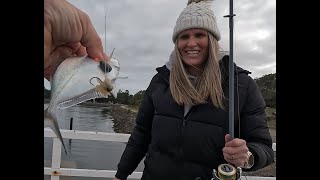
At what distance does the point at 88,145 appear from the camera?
2.69 metres

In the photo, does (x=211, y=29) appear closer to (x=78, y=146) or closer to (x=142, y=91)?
(x=142, y=91)

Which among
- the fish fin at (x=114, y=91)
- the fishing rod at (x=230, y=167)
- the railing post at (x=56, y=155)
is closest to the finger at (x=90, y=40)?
the fish fin at (x=114, y=91)

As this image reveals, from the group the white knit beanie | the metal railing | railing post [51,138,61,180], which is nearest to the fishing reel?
the white knit beanie

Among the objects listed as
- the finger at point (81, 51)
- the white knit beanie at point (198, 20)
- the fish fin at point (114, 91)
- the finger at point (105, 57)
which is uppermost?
the white knit beanie at point (198, 20)

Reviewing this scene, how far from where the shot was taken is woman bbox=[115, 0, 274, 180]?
4.50ft

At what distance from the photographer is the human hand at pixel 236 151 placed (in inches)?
50.5

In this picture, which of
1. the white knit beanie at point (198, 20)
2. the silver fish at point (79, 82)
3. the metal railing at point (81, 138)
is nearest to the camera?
the white knit beanie at point (198, 20)

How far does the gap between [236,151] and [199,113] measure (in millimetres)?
251

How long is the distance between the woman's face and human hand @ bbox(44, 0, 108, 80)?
437mm

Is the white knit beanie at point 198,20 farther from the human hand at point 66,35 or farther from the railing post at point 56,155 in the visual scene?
the railing post at point 56,155

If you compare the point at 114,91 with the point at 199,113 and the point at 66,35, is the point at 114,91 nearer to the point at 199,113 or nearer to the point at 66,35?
the point at 66,35

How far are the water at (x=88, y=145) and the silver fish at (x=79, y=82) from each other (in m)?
0.06

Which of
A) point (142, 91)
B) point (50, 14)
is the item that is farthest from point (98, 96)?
point (50, 14)
